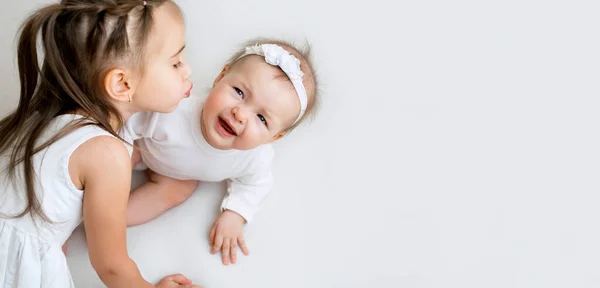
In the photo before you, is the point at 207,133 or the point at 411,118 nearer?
the point at 207,133

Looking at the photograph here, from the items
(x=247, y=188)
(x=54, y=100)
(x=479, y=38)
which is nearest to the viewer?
(x=54, y=100)

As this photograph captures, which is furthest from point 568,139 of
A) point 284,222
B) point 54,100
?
point 54,100

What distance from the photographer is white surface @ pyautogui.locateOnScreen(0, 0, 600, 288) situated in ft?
4.24

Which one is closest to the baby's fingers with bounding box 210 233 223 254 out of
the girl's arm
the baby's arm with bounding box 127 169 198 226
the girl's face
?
the baby's arm with bounding box 127 169 198 226

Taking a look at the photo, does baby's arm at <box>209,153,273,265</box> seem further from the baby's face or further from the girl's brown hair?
the girl's brown hair

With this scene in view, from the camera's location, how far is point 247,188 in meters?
1.31

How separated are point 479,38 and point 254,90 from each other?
0.65m

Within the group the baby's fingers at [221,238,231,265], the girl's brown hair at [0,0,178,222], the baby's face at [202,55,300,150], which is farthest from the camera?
the baby's fingers at [221,238,231,265]

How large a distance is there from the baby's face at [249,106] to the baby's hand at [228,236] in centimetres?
18

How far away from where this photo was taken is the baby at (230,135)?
1.15 meters

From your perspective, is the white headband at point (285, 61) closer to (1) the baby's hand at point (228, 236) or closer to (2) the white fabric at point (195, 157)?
(2) the white fabric at point (195, 157)

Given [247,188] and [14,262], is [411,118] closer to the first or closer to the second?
[247,188]

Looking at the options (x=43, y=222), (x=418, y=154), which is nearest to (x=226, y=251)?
(x=43, y=222)

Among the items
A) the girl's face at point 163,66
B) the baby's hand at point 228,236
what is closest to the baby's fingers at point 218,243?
the baby's hand at point 228,236
